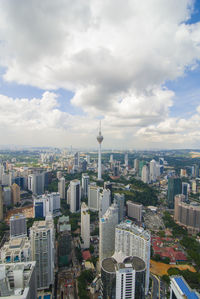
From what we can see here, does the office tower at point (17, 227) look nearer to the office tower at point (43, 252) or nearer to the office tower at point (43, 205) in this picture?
A: the office tower at point (43, 205)

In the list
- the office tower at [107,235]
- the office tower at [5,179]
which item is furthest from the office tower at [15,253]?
the office tower at [5,179]

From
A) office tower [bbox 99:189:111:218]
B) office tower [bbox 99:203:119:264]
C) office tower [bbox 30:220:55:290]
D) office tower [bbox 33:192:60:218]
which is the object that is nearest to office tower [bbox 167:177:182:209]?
office tower [bbox 99:189:111:218]

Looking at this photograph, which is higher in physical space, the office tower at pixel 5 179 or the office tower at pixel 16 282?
the office tower at pixel 16 282

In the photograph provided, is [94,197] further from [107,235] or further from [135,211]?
[107,235]

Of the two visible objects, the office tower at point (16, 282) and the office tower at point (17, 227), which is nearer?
the office tower at point (16, 282)

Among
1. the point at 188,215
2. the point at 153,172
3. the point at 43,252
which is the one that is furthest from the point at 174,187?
the point at 43,252

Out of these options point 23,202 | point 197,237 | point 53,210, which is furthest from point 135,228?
point 23,202

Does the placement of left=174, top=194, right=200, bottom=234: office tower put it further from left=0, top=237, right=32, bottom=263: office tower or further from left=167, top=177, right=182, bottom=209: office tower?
left=0, top=237, right=32, bottom=263: office tower
